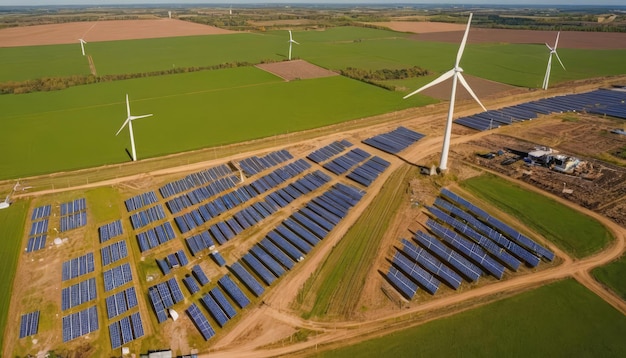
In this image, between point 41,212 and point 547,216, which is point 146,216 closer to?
point 41,212

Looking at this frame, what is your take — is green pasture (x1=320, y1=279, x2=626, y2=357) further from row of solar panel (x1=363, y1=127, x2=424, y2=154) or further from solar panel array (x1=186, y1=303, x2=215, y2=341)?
row of solar panel (x1=363, y1=127, x2=424, y2=154)

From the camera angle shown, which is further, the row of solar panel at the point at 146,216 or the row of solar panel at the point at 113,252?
the row of solar panel at the point at 146,216

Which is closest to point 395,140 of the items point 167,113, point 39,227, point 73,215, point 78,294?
point 167,113

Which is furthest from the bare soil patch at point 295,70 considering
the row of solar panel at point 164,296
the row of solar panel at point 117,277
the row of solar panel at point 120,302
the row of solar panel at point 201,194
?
the row of solar panel at point 120,302

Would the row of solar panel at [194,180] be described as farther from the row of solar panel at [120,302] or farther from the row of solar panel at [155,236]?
the row of solar panel at [120,302]

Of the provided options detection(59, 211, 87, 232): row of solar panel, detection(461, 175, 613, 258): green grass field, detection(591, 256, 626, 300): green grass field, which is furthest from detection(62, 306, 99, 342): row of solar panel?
detection(591, 256, 626, 300): green grass field

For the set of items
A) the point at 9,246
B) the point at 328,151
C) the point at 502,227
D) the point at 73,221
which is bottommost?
the point at 9,246

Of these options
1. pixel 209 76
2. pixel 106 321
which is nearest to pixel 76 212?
pixel 106 321
